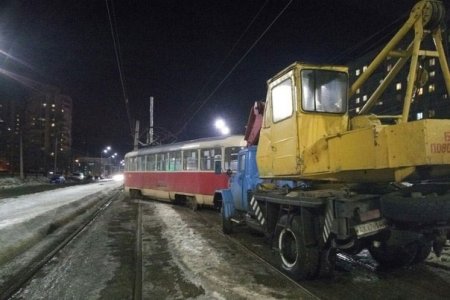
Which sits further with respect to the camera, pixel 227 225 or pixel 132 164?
pixel 132 164

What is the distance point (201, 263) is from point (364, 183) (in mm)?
3425

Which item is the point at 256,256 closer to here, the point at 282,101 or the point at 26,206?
the point at 282,101

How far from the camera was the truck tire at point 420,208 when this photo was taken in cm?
605

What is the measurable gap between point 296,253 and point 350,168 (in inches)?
76.0

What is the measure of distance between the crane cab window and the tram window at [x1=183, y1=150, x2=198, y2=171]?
12.0 m

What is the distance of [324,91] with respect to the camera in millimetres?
7828

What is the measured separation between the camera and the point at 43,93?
130m

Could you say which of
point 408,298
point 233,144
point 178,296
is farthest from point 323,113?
point 233,144

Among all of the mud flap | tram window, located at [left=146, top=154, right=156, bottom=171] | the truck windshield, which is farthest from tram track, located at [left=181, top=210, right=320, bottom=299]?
tram window, located at [left=146, top=154, right=156, bottom=171]

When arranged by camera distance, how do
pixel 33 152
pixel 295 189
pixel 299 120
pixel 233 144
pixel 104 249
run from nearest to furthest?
pixel 299 120 < pixel 295 189 < pixel 104 249 < pixel 233 144 < pixel 33 152

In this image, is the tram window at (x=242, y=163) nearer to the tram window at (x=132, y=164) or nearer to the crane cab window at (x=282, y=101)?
the crane cab window at (x=282, y=101)

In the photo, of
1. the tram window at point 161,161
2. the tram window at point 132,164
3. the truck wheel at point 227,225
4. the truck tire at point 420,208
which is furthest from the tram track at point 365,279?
the tram window at point 132,164

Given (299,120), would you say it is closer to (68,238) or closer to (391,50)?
(391,50)

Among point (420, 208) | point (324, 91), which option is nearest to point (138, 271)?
point (324, 91)
